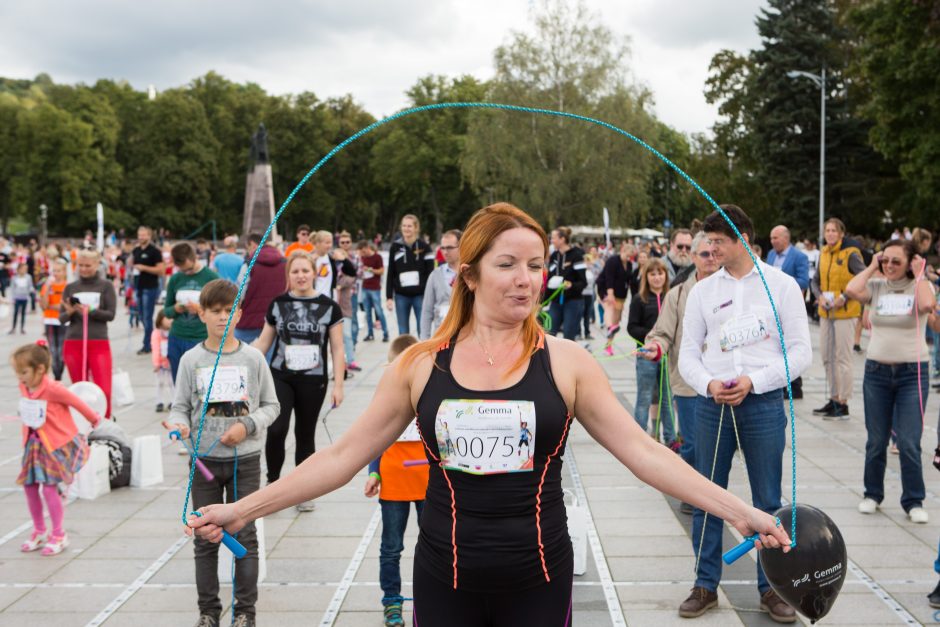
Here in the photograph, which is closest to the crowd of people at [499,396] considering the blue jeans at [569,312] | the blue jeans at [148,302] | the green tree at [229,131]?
the blue jeans at [569,312]

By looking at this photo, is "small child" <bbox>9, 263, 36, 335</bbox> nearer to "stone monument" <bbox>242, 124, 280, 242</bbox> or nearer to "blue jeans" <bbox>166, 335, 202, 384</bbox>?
"stone monument" <bbox>242, 124, 280, 242</bbox>

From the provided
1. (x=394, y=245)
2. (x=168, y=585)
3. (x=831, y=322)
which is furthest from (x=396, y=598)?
(x=394, y=245)

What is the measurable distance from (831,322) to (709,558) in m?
6.66

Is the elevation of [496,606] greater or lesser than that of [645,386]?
greater

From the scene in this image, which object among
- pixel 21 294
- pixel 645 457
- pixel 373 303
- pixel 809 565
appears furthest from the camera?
pixel 21 294

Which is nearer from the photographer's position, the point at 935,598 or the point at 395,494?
the point at 395,494

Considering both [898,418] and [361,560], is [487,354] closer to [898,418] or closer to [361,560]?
[361,560]

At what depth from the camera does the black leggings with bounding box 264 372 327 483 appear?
7.36 metres

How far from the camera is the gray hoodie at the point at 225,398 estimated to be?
5359 mm

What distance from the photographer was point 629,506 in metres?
7.66

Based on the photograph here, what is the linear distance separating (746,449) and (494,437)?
2.81 metres

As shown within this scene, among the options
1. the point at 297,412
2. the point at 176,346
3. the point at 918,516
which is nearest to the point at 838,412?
the point at 918,516

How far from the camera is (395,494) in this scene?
16.9ft

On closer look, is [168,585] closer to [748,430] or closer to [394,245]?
[748,430]
